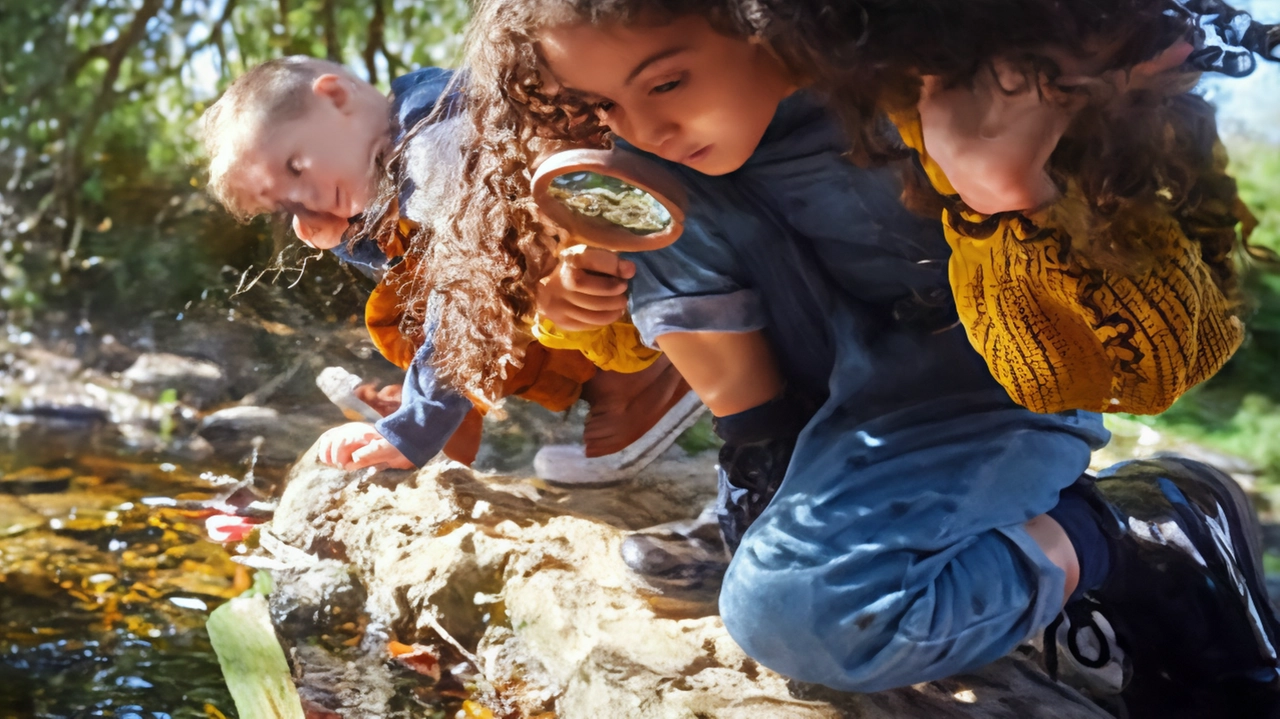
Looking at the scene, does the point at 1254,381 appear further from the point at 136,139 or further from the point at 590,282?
the point at 136,139

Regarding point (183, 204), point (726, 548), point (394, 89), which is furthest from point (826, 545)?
point (183, 204)

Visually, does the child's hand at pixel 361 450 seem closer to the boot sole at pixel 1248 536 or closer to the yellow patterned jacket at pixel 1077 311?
the yellow patterned jacket at pixel 1077 311

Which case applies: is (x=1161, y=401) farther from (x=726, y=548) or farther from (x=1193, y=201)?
(x=726, y=548)

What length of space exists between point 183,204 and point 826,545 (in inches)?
25.9

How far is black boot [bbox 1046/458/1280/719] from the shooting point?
1.87 feet

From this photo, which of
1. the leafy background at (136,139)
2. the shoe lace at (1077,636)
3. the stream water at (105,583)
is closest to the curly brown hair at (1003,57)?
the shoe lace at (1077,636)

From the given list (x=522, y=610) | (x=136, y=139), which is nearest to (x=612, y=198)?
→ (x=522, y=610)

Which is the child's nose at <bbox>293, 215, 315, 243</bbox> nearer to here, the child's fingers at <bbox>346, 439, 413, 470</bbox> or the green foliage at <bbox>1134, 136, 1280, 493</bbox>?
the child's fingers at <bbox>346, 439, 413, 470</bbox>

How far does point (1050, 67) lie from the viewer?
446mm

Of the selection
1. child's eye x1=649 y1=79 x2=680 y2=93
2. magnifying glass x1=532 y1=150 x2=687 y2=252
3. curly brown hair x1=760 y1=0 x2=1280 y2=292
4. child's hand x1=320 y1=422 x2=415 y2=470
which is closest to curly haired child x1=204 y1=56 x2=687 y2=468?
child's hand x1=320 y1=422 x2=415 y2=470

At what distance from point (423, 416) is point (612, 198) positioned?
0.94 feet

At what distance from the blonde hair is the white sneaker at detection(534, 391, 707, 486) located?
32 centimetres

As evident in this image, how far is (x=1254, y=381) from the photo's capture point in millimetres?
548

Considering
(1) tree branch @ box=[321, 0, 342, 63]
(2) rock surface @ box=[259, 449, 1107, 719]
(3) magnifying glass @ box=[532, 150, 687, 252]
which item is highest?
(1) tree branch @ box=[321, 0, 342, 63]
